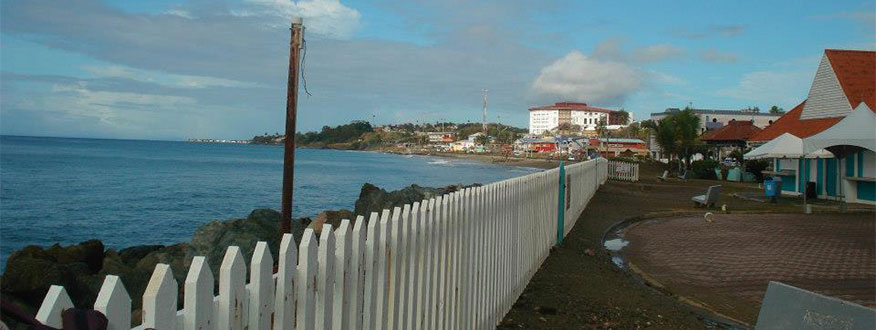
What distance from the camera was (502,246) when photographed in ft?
19.6

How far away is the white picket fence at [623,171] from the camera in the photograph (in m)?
34.2

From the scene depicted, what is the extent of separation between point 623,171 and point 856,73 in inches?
479

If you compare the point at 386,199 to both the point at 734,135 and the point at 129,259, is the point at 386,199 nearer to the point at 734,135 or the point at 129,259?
the point at 129,259

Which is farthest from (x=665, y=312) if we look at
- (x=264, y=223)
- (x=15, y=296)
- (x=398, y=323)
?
(x=264, y=223)

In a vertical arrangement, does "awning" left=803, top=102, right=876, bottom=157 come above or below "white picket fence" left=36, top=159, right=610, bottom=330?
above

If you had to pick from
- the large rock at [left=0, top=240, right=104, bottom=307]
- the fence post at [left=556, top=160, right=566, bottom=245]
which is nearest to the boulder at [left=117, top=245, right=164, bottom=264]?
the large rock at [left=0, top=240, right=104, bottom=307]

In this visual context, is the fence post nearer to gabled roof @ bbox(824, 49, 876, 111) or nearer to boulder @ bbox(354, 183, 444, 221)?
boulder @ bbox(354, 183, 444, 221)

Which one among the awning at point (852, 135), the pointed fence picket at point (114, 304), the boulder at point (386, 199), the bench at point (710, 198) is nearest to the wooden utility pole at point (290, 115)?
the boulder at point (386, 199)

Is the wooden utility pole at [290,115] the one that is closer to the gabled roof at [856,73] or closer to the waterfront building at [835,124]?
the waterfront building at [835,124]

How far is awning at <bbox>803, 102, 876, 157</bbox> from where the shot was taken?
17.5m

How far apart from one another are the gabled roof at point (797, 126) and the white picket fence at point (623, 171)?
238 inches

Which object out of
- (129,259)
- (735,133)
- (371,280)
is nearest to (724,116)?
(735,133)

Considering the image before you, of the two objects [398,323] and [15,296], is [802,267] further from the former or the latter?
[15,296]

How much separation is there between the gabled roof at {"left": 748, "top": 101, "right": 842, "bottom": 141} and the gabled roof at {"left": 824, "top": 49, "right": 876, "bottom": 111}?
43.6 inches
